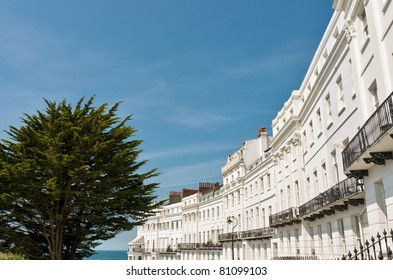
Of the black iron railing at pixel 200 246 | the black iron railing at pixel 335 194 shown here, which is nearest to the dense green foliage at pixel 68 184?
the black iron railing at pixel 335 194

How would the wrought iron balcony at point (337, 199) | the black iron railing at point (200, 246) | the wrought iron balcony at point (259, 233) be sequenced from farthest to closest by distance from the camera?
the black iron railing at point (200, 246) → the wrought iron balcony at point (259, 233) → the wrought iron balcony at point (337, 199)

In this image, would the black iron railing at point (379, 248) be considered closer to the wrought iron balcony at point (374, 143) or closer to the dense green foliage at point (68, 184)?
the wrought iron balcony at point (374, 143)

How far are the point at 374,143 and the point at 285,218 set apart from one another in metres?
20.6

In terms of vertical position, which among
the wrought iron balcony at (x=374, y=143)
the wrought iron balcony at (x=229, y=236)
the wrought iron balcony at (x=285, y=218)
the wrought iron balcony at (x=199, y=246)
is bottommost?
the wrought iron balcony at (x=199, y=246)

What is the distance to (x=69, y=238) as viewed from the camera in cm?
2445

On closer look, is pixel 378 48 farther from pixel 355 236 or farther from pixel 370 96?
pixel 355 236

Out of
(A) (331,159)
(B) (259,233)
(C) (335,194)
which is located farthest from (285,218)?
(C) (335,194)

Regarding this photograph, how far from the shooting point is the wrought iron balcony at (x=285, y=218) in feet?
93.4

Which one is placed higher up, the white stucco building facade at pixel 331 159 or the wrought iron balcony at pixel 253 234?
the white stucco building facade at pixel 331 159

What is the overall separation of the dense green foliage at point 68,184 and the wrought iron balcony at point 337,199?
11.1 m

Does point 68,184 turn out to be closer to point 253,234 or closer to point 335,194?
point 335,194

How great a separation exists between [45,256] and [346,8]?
2294 cm

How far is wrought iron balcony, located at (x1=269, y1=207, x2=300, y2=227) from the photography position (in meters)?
28.5

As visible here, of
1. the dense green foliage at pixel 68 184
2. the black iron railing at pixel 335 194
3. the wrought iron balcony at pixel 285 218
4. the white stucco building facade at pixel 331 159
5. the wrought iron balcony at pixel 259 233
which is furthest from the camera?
the wrought iron balcony at pixel 259 233
